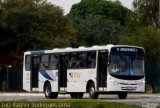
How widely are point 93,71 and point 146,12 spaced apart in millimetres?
29676

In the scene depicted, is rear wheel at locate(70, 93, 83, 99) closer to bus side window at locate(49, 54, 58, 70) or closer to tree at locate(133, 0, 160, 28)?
bus side window at locate(49, 54, 58, 70)

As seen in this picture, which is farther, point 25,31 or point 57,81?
point 25,31

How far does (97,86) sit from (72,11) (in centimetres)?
6884

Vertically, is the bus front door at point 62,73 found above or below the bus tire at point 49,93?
above

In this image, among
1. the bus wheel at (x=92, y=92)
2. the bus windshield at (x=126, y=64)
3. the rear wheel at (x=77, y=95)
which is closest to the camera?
the bus windshield at (x=126, y=64)

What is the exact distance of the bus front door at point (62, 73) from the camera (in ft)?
133

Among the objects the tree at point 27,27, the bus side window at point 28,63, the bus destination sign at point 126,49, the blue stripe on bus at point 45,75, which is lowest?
the blue stripe on bus at point 45,75

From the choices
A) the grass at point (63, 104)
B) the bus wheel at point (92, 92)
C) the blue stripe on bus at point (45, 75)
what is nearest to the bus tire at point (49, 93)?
the blue stripe on bus at point (45, 75)

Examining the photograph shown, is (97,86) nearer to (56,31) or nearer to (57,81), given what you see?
(57,81)

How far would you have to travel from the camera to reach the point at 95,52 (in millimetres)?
37875

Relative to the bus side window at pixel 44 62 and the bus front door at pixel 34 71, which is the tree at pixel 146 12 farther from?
the bus side window at pixel 44 62

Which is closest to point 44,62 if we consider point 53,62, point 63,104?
point 53,62

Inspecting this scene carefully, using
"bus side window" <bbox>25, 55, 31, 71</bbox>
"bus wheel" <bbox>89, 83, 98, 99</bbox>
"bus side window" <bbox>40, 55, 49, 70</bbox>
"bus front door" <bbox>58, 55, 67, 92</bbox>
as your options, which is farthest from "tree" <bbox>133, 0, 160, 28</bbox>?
"bus wheel" <bbox>89, 83, 98, 99</bbox>

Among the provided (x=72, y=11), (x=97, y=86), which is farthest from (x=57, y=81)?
(x=72, y=11)
